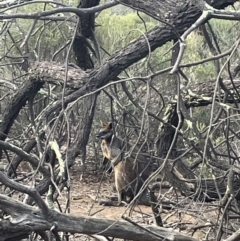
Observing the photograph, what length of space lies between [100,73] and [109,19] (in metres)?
8.36

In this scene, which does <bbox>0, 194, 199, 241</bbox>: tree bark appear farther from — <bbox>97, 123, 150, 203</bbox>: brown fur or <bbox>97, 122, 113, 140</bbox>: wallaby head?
<bbox>97, 122, 113, 140</bbox>: wallaby head

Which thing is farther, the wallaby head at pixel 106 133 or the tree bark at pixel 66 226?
the wallaby head at pixel 106 133

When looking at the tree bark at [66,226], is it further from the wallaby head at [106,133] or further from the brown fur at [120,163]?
the wallaby head at [106,133]

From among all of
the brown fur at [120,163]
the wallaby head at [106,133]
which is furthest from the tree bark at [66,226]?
the wallaby head at [106,133]

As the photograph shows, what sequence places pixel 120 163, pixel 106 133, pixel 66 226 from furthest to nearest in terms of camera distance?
pixel 120 163, pixel 106 133, pixel 66 226

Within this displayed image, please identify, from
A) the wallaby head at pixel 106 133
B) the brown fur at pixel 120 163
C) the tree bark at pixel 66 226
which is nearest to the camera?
the tree bark at pixel 66 226

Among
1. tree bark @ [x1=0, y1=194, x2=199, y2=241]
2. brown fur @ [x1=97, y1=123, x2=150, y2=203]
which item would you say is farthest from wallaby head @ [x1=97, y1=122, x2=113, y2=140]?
tree bark @ [x1=0, y1=194, x2=199, y2=241]

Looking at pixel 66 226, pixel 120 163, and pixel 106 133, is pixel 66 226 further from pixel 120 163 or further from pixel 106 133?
pixel 120 163

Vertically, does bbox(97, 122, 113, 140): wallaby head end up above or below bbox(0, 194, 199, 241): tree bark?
above

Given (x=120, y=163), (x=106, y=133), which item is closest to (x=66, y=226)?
(x=106, y=133)

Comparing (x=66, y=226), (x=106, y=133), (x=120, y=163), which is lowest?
(x=120, y=163)

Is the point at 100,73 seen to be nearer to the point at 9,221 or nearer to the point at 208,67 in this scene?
the point at 9,221

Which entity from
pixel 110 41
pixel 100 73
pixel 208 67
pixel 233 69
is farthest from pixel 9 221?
pixel 110 41

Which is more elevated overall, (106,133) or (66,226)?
(106,133)
